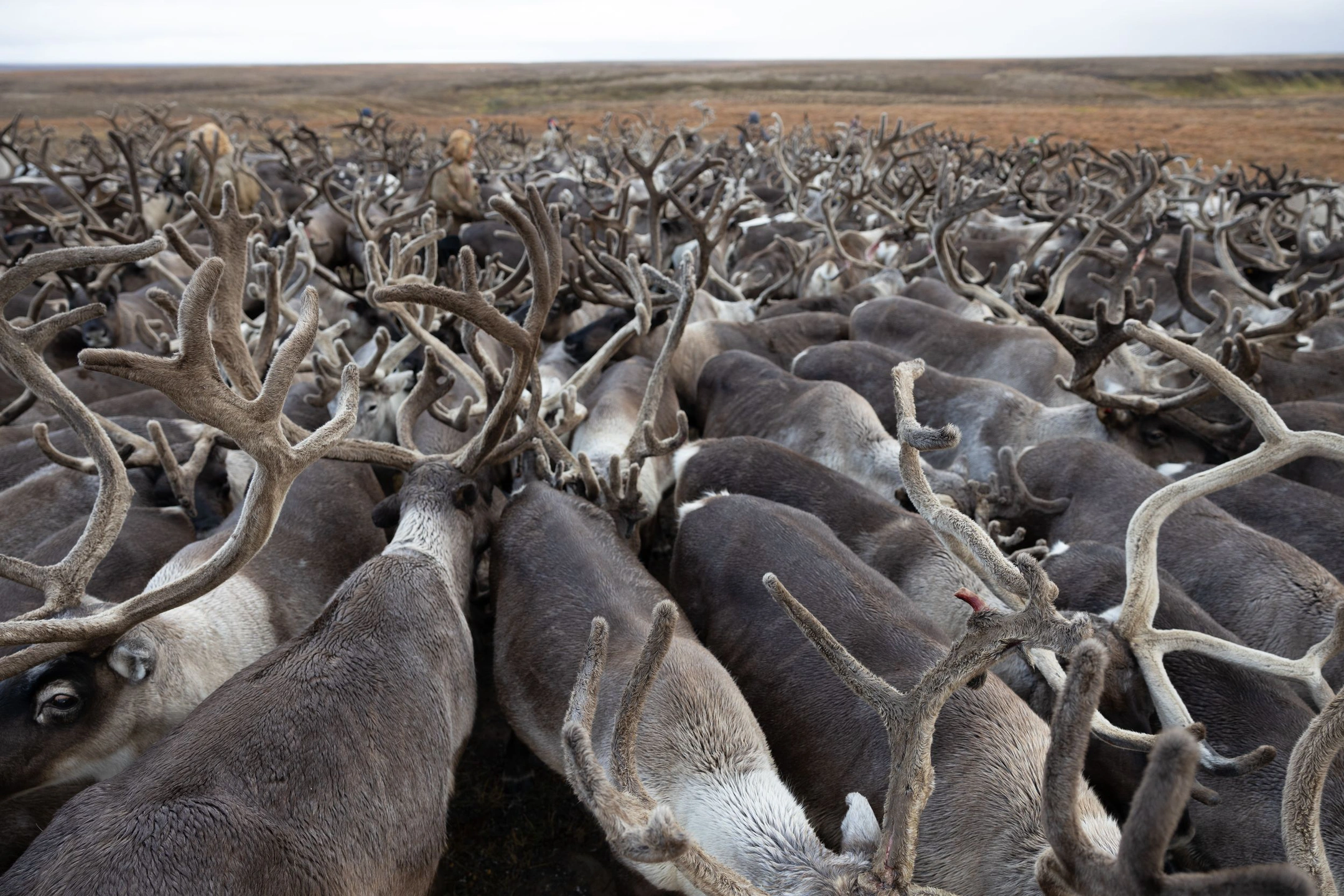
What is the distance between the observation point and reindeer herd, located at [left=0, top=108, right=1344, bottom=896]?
77.8 inches

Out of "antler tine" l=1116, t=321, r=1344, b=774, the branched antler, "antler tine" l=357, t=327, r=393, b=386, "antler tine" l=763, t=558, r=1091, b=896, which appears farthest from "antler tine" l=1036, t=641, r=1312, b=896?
"antler tine" l=357, t=327, r=393, b=386

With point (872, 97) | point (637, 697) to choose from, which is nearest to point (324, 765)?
point (637, 697)

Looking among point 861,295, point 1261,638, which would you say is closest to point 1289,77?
Answer: point 861,295

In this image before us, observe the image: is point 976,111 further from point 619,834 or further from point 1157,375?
point 619,834

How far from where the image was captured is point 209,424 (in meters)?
2.48

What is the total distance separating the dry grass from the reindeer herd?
89.3 ft

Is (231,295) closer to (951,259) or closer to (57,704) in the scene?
(57,704)

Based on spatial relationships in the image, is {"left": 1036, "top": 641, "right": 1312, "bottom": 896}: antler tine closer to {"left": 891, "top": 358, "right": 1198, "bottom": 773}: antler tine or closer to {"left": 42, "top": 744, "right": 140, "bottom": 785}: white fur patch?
{"left": 891, "top": 358, "right": 1198, "bottom": 773}: antler tine

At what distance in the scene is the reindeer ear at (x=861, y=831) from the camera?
6.73 feet

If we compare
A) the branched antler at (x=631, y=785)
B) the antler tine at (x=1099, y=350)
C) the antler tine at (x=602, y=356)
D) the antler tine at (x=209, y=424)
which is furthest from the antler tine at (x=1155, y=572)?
the antler tine at (x=602, y=356)

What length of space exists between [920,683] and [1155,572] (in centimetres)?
110

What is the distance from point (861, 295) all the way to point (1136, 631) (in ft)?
19.3

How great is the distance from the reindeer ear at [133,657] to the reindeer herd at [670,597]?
13 millimetres

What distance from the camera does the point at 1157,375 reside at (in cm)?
525
